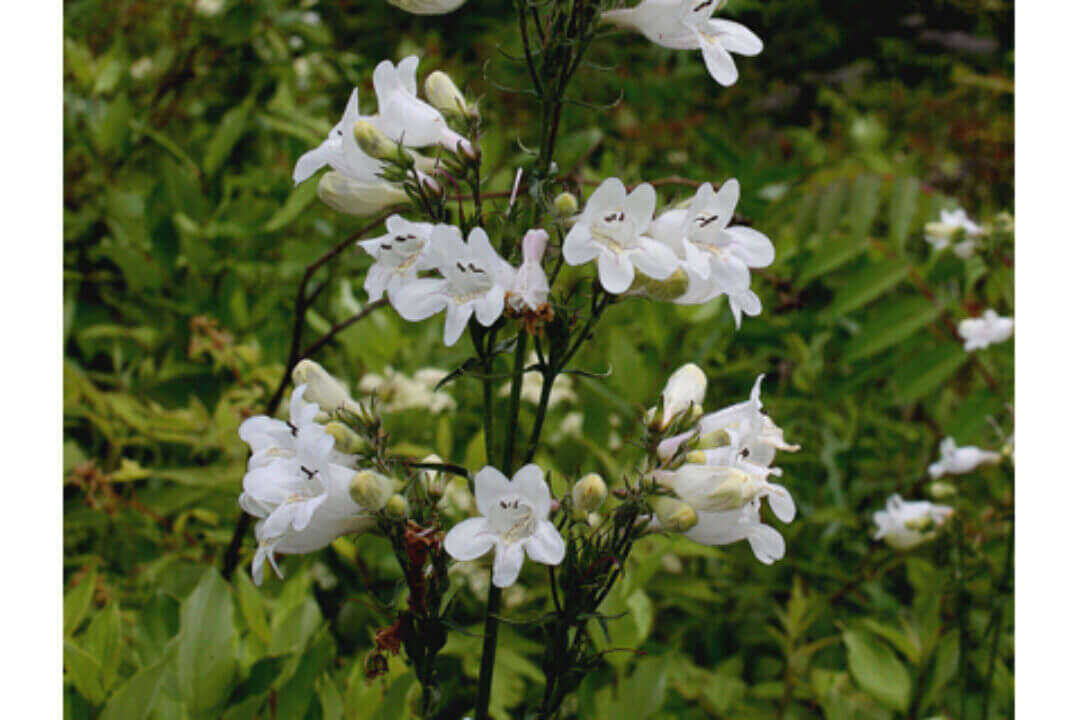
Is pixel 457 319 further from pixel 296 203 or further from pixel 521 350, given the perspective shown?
pixel 296 203

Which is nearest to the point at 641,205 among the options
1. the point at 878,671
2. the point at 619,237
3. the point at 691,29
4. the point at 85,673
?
the point at 619,237

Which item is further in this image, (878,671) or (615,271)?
(878,671)

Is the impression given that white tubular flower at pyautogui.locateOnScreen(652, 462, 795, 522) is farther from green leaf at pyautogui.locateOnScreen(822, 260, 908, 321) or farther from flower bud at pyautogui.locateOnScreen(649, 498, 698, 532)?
green leaf at pyautogui.locateOnScreen(822, 260, 908, 321)

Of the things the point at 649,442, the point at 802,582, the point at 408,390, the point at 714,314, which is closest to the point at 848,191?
the point at 714,314

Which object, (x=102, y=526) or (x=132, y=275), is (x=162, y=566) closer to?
(x=102, y=526)

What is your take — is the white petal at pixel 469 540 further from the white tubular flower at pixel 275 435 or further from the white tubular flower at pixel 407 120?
the white tubular flower at pixel 407 120

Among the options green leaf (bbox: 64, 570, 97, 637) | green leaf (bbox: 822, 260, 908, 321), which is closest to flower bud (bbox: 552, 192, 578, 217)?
green leaf (bbox: 64, 570, 97, 637)
